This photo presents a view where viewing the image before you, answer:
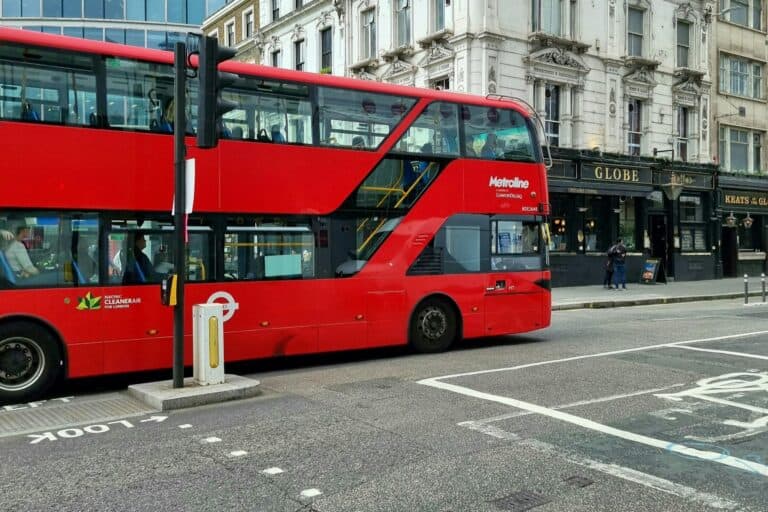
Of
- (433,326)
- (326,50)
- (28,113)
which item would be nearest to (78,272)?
(28,113)

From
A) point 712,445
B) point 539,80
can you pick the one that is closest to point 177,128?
point 712,445

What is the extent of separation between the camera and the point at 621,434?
6.13m

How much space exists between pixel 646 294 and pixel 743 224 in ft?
39.7

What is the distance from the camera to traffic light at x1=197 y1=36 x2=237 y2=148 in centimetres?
758

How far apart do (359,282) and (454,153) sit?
269 cm

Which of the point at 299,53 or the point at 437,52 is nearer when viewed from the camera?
the point at 437,52

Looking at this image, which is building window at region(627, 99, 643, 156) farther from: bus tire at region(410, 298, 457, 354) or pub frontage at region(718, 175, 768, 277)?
bus tire at region(410, 298, 457, 354)

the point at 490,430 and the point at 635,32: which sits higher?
→ the point at 635,32

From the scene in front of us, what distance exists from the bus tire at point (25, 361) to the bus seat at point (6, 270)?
49 centimetres

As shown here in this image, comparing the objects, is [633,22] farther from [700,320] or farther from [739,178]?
[700,320]

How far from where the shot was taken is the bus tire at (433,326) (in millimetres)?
11031

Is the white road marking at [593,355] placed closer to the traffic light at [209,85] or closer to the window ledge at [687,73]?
the traffic light at [209,85]

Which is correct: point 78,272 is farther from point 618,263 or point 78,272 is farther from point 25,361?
point 618,263

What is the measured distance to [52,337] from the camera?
26.1ft
